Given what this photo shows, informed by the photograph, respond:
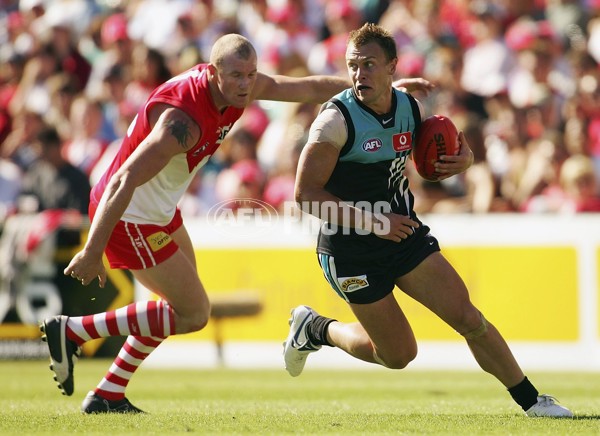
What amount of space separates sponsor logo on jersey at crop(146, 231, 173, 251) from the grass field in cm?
110

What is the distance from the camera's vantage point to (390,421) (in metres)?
6.88

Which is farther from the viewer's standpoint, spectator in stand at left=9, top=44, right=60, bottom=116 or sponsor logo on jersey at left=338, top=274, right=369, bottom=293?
spectator in stand at left=9, top=44, right=60, bottom=116

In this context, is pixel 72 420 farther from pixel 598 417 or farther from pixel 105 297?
pixel 105 297

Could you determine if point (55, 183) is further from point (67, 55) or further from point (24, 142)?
point (67, 55)

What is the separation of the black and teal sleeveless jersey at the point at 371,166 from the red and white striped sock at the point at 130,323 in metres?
1.17

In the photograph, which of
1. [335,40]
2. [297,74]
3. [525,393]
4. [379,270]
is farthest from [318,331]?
[335,40]

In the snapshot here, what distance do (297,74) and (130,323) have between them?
7313 millimetres

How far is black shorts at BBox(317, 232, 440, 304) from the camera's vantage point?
6957 mm

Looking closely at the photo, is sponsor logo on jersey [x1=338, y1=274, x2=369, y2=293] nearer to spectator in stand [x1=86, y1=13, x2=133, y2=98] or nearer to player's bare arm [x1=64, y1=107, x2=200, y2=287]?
player's bare arm [x1=64, y1=107, x2=200, y2=287]

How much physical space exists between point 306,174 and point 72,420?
2.14 m

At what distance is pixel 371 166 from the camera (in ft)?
22.7

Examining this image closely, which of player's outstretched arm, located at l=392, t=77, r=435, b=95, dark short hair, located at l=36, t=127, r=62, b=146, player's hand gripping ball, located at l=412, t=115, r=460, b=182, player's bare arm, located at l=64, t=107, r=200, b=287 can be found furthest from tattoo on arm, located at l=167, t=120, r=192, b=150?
dark short hair, located at l=36, t=127, r=62, b=146

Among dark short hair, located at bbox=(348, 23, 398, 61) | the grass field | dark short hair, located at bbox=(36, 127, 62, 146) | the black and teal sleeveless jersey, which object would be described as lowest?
the grass field

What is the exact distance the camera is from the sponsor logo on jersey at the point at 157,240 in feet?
23.8
